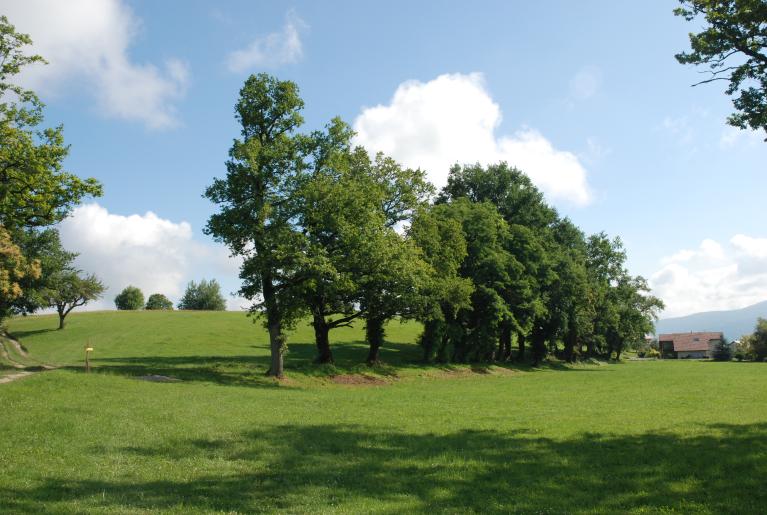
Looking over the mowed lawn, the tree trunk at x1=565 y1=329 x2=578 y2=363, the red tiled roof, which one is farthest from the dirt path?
the red tiled roof

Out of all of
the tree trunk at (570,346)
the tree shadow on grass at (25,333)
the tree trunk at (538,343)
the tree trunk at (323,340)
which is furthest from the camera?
the tree trunk at (570,346)

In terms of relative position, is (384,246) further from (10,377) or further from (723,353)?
(723,353)

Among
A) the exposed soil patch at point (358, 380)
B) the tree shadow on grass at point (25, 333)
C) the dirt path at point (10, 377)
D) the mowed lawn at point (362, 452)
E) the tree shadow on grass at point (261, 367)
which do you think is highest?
the tree shadow on grass at point (25, 333)

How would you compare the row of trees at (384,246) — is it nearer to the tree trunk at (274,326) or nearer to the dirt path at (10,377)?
the tree trunk at (274,326)

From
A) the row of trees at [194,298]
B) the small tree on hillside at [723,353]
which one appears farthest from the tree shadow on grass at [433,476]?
the row of trees at [194,298]

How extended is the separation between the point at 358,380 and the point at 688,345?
561 ft

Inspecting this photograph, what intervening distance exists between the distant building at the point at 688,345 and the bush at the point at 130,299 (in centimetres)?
17067

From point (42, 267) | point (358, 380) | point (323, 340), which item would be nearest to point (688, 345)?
point (323, 340)

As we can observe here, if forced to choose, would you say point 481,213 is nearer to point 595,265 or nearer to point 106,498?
point 595,265

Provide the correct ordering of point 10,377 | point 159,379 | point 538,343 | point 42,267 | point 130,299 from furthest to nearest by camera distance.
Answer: point 130,299 < point 538,343 < point 42,267 < point 159,379 < point 10,377

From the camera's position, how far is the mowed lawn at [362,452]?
9859 mm

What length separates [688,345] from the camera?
576ft

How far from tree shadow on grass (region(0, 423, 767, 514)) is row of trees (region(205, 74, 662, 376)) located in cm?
2081

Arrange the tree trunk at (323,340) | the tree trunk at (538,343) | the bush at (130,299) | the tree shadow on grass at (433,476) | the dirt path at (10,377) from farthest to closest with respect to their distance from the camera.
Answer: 1. the bush at (130,299)
2. the tree trunk at (538,343)
3. the tree trunk at (323,340)
4. the dirt path at (10,377)
5. the tree shadow on grass at (433,476)
